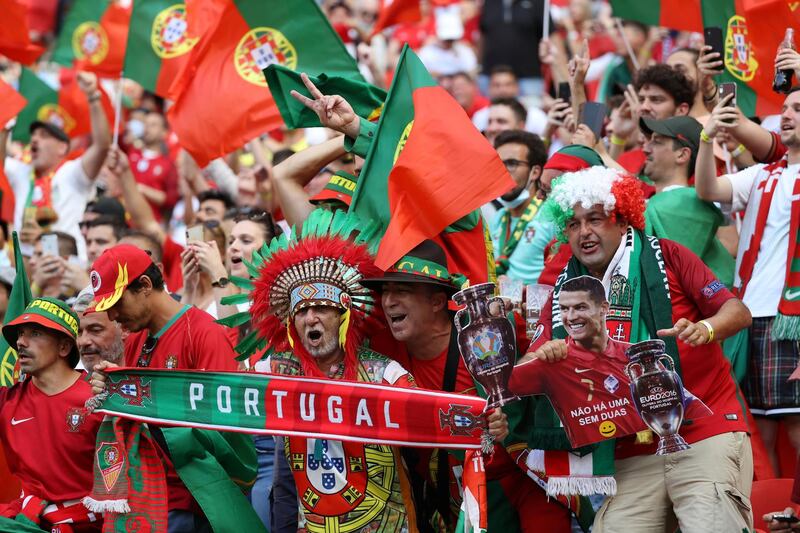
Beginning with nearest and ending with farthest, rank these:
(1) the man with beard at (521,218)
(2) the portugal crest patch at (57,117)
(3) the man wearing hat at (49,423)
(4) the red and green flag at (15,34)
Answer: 1. (3) the man wearing hat at (49,423)
2. (1) the man with beard at (521,218)
3. (4) the red and green flag at (15,34)
4. (2) the portugal crest patch at (57,117)

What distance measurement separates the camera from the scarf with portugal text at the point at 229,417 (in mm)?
6277

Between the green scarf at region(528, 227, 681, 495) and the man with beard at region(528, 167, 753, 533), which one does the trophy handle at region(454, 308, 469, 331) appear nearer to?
the man with beard at region(528, 167, 753, 533)

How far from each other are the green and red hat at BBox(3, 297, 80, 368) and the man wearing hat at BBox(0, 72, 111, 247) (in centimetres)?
407

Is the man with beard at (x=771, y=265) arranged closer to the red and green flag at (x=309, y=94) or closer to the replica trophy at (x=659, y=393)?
the replica trophy at (x=659, y=393)

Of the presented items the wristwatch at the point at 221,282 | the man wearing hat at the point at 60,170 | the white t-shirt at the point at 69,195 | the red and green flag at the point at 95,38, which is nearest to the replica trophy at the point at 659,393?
the wristwatch at the point at 221,282

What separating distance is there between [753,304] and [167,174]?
8.14 metres

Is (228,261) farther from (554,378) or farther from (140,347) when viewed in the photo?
(554,378)

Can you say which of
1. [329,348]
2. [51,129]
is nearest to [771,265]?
[329,348]

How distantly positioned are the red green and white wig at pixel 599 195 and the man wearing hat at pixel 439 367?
73 cm

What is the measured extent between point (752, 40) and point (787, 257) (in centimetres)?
184

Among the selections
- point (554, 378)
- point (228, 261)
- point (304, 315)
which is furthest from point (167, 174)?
point (554, 378)

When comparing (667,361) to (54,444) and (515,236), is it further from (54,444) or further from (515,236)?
(54,444)

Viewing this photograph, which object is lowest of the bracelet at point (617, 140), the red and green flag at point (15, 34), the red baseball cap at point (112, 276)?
the red baseball cap at point (112, 276)

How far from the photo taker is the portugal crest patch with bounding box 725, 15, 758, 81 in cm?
859
